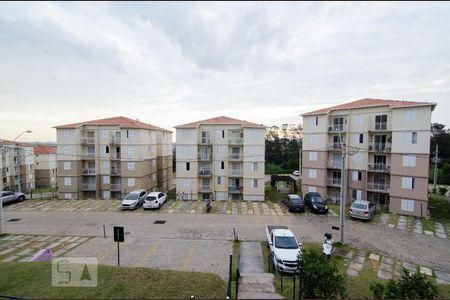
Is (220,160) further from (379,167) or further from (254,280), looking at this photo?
(254,280)

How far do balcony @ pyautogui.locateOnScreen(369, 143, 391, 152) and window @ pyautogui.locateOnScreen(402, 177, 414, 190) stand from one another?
309 cm

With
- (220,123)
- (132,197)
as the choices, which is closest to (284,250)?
(132,197)

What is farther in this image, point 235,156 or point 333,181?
point 235,156

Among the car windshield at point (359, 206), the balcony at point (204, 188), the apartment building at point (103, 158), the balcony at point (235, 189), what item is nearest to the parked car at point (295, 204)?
the car windshield at point (359, 206)

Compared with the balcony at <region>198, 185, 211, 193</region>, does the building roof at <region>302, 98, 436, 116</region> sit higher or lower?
higher

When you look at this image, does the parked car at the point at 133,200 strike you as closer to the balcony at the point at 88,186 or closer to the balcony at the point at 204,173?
the balcony at the point at 204,173

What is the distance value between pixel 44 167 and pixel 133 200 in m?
39.9

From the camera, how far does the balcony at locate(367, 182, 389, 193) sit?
2468 cm

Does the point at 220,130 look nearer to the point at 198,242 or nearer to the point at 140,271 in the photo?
the point at 198,242

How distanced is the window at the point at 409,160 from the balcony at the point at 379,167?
1813 mm

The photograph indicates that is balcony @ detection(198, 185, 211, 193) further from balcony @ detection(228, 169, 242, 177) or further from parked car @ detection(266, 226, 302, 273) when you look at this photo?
parked car @ detection(266, 226, 302, 273)

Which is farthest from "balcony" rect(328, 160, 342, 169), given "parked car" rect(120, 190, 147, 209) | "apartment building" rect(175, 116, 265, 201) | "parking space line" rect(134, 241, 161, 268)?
"parked car" rect(120, 190, 147, 209)

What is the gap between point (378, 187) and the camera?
82.5 feet

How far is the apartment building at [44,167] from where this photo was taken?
51594 mm
